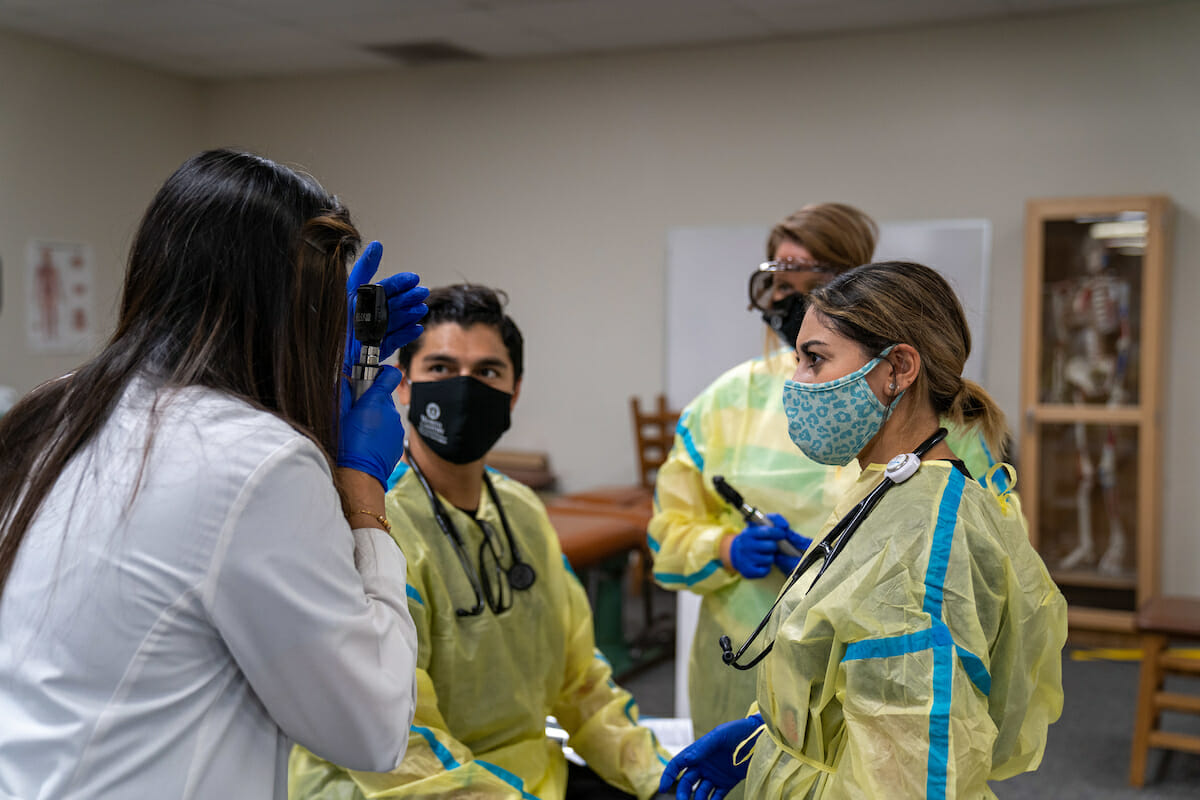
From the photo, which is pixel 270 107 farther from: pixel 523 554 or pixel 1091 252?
pixel 523 554

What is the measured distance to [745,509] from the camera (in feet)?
6.24

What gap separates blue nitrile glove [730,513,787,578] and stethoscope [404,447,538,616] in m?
0.36

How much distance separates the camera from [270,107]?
22.2 feet

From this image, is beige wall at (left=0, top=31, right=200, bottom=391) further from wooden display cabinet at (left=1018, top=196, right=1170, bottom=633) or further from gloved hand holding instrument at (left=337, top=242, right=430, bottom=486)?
gloved hand holding instrument at (left=337, top=242, right=430, bottom=486)

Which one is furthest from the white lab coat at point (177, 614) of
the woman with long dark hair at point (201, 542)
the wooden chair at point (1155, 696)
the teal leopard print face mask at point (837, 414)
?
the wooden chair at point (1155, 696)

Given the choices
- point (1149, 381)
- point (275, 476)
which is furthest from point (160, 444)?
point (1149, 381)

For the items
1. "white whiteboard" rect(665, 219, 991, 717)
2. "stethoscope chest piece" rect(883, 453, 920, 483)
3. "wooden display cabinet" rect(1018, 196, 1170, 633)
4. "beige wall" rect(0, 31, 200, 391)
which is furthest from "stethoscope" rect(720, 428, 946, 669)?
"beige wall" rect(0, 31, 200, 391)

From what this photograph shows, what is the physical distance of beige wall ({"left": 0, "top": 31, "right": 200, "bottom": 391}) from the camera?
570 centimetres

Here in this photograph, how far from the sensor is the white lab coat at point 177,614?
3.14 ft

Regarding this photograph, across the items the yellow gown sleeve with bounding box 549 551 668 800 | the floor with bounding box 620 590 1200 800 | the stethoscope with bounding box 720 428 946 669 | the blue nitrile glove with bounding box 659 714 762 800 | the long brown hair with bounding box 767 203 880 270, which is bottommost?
the floor with bounding box 620 590 1200 800

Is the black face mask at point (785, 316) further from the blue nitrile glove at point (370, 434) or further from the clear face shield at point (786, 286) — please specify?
the blue nitrile glove at point (370, 434)

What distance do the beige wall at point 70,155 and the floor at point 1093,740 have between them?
368cm

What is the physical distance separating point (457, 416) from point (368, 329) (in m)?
0.53

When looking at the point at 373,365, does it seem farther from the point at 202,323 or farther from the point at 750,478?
the point at 750,478
